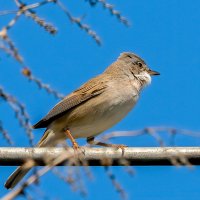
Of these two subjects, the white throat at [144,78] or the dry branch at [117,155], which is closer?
the dry branch at [117,155]

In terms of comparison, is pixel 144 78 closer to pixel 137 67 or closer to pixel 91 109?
pixel 137 67

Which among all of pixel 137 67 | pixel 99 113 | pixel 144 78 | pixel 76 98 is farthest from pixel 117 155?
pixel 137 67

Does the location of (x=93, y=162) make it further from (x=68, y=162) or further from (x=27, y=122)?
(x=68, y=162)

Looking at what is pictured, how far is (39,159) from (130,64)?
194 inches

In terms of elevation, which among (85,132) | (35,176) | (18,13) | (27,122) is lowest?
(85,132)

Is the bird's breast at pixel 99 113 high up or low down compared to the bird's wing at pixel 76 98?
down

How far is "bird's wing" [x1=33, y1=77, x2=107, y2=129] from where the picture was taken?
221 inches

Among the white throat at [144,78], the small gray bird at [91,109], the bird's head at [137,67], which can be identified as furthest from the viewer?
the bird's head at [137,67]

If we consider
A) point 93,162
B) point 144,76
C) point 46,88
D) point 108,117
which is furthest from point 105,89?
point 46,88

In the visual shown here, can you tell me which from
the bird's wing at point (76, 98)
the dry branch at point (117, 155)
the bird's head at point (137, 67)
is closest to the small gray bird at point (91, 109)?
the bird's wing at point (76, 98)

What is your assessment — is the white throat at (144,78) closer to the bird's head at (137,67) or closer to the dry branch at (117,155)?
the bird's head at (137,67)

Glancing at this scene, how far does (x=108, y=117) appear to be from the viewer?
232 inches

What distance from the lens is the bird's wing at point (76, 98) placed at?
18.5 ft

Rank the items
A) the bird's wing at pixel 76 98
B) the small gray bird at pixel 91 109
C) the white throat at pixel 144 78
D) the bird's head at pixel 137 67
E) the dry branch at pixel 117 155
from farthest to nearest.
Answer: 1. the bird's head at pixel 137 67
2. the white throat at pixel 144 78
3. the small gray bird at pixel 91 109
4. the bird's wing at pixel 76 98
5. the dry branch at pixel 117 155
